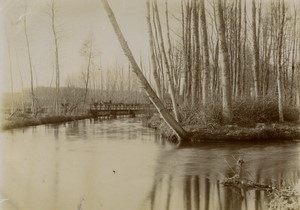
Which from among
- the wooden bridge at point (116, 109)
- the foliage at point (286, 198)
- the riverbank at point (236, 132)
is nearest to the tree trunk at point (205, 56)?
the riverbank at point (236, 132)

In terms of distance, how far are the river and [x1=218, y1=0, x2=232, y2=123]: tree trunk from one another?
21 cm

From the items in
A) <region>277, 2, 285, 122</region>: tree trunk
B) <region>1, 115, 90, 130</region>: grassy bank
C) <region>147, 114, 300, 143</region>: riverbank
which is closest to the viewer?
<region>1, 115, 90, 130</region>: grassy bank

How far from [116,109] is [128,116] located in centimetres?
6

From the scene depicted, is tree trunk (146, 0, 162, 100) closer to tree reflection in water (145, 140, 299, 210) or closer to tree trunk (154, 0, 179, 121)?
tree trunk (154, 0, 179, 121)

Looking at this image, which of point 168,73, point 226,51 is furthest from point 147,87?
point 226,51

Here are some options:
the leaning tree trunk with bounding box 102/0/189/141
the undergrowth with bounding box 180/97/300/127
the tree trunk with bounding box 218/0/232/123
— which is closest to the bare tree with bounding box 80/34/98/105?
the leaning tree trunk with bounding box 102/0/189/141

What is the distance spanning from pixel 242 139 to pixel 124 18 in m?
0.72

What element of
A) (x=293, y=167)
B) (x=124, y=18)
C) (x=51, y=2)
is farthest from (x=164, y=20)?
(x=293, y=167)

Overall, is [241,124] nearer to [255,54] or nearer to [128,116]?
[255,54]

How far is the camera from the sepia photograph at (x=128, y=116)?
1.66 meters

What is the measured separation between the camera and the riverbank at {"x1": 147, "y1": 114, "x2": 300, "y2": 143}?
1.87 metres

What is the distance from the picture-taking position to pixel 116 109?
180 cm

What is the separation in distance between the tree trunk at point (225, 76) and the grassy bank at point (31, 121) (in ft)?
2.04

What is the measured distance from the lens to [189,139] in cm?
190
